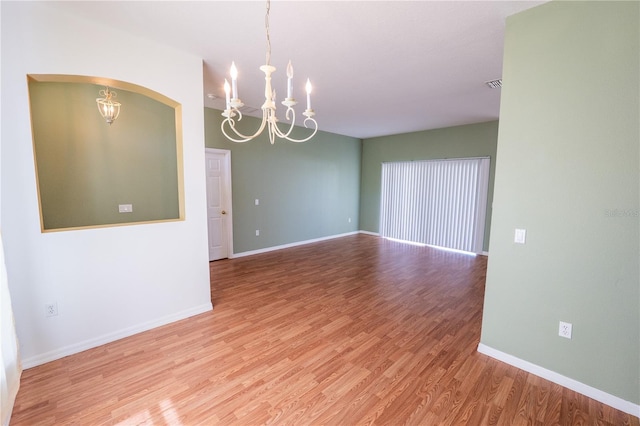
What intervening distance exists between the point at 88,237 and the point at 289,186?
4048mm

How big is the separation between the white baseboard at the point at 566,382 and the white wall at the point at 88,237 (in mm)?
2942

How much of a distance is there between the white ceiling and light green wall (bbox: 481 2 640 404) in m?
0.43

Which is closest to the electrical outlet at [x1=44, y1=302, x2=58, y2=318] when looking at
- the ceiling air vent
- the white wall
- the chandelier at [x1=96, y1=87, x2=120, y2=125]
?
the white wall

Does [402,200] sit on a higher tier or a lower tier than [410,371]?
higher

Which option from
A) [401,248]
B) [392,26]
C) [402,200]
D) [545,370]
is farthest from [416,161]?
[545,370]

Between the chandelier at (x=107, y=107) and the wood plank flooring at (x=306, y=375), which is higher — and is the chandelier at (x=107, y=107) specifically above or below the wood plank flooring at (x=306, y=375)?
above

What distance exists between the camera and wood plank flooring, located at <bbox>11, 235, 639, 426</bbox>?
5.49 ft

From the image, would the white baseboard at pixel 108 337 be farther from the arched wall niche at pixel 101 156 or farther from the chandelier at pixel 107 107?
the chandelier at pixel 107 107

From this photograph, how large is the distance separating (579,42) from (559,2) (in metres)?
0.33

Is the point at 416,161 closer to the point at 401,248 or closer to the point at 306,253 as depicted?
the point at 401,248

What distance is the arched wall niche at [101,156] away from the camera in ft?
9.80

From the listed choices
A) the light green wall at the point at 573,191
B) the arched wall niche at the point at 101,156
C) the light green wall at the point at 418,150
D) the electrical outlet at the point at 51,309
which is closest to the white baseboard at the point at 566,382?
the light green wall at the point at 573,191

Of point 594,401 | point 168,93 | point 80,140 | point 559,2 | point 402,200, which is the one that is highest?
point 559,2

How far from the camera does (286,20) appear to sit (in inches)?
81.4
